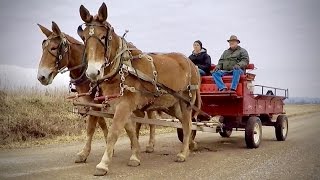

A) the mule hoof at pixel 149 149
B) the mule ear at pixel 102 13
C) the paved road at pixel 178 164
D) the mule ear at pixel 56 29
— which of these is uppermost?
the mule ear at pixel 102 13

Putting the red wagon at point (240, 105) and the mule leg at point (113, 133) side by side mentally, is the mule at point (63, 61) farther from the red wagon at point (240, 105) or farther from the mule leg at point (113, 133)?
the red wagon at point (240, 105)

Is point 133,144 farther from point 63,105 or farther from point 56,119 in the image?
point 63,105

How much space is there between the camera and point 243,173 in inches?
243

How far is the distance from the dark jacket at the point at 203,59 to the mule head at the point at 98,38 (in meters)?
3.91

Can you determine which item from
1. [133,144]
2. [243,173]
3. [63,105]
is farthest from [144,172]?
[63,105]

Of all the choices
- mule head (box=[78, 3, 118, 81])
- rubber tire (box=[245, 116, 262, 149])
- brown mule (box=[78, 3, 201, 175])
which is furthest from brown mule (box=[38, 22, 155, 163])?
rubber tire (box=[245, 116, 262, 149])

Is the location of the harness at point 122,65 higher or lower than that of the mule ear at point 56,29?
lower

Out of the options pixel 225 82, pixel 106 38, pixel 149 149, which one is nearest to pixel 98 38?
pixel 106 38

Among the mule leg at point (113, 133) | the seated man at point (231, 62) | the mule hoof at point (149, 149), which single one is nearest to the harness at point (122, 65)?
the mule leg at point (113, 133)

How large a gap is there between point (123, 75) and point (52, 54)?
1.32 meters

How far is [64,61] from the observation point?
22.0ft

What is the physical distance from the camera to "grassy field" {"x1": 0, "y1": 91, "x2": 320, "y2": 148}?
10.1 meters

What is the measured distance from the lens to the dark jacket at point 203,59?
9.63 m

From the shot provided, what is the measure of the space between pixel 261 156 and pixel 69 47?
4.32 meters
